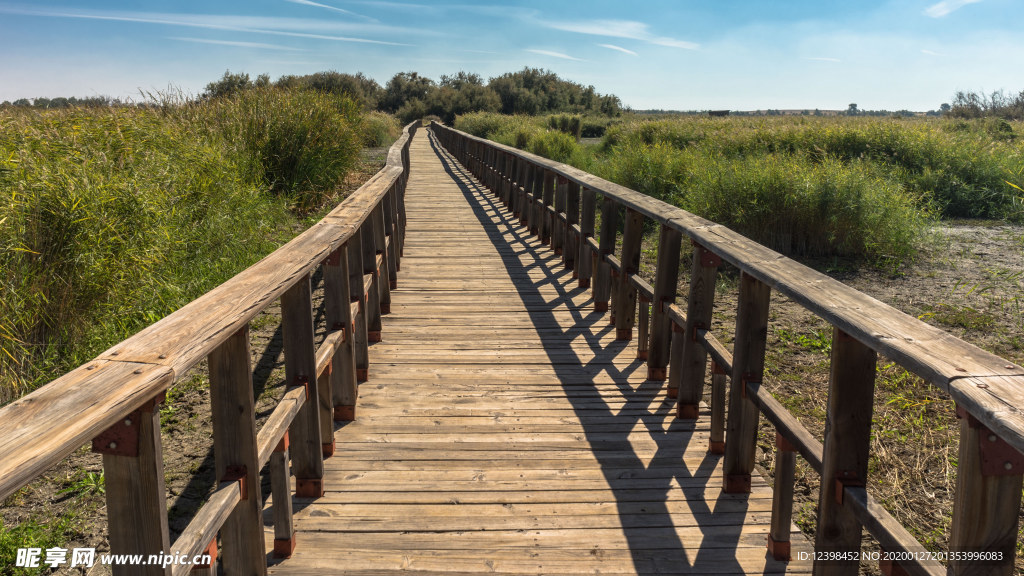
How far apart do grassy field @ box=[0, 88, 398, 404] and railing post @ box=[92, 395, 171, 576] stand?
3.18 meters

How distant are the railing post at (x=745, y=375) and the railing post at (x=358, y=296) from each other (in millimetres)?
1959

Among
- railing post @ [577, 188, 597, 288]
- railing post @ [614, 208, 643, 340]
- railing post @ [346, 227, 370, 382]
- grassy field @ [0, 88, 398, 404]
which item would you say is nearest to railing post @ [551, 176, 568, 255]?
railing post @ [577, 188, 597, 288]

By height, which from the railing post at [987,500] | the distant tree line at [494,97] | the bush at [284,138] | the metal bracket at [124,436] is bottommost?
the railing post at [987,500]

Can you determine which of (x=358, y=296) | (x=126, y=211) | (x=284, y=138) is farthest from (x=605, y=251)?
(x=284, y=138)

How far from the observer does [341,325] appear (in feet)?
11.4

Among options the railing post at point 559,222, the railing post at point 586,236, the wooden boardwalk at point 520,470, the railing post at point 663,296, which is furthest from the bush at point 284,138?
the railing post at point 663,296

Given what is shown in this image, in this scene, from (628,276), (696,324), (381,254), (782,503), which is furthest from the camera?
(381,254)

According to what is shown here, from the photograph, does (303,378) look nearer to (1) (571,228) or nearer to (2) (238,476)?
(2) (238,476)

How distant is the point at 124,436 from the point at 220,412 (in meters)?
0.62

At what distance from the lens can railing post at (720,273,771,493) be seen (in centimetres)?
274

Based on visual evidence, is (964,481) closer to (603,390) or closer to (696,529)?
(696,529)

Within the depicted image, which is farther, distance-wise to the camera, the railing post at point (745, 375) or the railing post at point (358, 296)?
the railing post at point (358, 296)

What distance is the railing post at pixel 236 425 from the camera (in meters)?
1.96

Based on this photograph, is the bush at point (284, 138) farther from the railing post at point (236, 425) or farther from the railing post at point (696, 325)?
the railing post at point (236, 425)
